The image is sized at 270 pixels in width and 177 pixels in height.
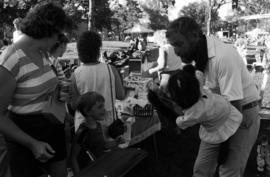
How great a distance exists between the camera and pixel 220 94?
2.25 metres

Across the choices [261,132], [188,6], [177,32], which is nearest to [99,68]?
[177,32]

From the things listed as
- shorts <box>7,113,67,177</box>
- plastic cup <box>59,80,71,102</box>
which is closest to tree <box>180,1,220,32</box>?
plastic cup <box>59,80,71,102</box>

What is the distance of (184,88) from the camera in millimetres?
1918

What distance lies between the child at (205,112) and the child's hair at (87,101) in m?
0.68

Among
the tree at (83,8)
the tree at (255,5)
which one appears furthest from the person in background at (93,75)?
the tree at (255,5)

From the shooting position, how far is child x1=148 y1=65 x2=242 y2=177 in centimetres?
194

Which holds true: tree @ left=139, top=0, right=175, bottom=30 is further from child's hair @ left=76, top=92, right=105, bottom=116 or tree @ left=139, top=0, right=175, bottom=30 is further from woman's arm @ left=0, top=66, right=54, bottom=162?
woman's arm @ left=0, top=66, right=54, bottom=162

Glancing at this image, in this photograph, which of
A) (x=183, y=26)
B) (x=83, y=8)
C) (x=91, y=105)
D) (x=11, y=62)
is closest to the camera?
(x=11, y=62)

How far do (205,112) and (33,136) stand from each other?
1057 mm

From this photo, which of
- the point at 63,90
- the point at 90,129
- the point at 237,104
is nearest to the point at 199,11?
the point at 90,129

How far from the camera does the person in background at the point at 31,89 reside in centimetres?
159

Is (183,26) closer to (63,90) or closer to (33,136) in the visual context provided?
(63,90)

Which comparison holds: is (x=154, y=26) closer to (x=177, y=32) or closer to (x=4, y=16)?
(x=4, y=16)

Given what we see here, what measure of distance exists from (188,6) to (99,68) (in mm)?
75645
